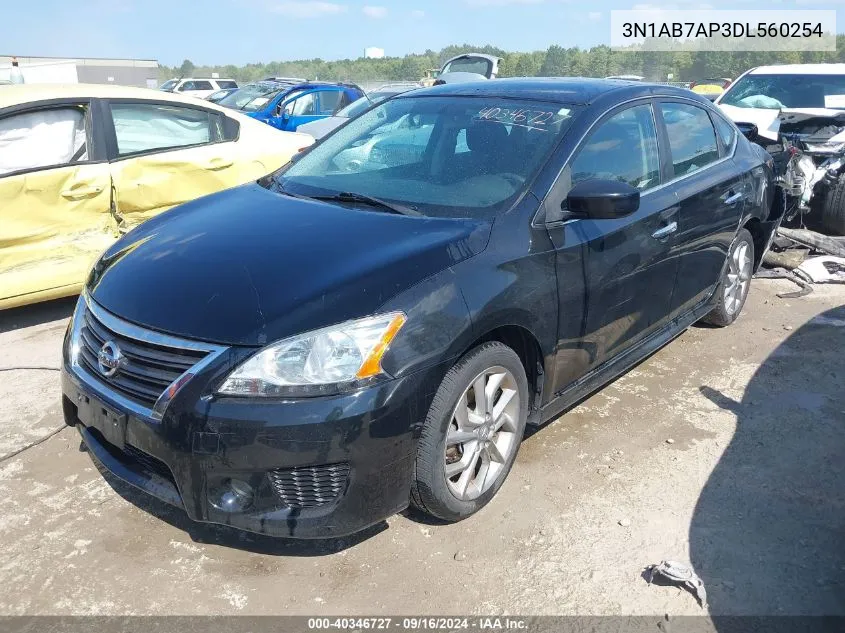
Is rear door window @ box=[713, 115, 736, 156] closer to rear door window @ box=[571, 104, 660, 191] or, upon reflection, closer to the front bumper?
rear door window @ box=[571, 104, 660, 191]

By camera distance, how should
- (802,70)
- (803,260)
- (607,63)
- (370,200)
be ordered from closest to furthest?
(370,200) → (803,260) → (802,70) → (607,63)

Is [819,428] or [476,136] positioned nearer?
[476,136]

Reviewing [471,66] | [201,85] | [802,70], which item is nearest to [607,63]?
[201,85]

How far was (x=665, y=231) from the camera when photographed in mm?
3686

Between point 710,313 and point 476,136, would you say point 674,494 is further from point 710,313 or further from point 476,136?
point 710,313

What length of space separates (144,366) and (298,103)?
503 inches

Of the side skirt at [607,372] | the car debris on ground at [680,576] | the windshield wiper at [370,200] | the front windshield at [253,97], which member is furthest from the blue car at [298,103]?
the car debris on ground at [680,576]

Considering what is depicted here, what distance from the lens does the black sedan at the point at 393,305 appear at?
7.80ft

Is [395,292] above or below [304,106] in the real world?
below

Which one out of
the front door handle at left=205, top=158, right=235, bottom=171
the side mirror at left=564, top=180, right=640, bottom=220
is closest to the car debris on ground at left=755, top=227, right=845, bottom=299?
the side mirror at left=564, top=180, right=640, bottom=220

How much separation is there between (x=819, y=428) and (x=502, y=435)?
1848 millimetres

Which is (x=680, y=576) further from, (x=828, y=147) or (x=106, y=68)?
(x=106, y=68)

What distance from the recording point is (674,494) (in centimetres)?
319

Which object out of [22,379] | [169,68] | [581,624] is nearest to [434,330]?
[581,624]
